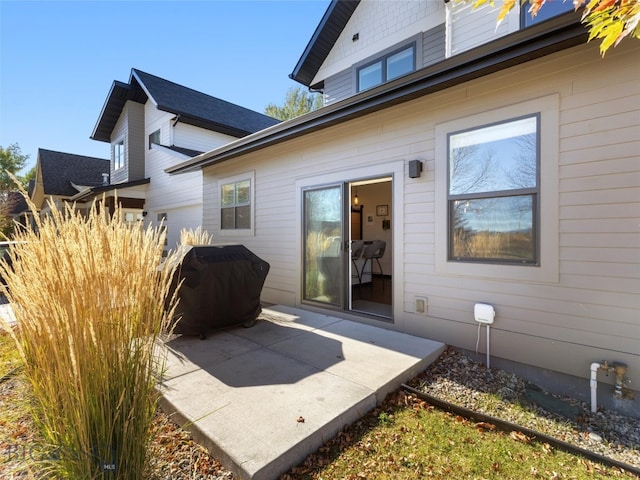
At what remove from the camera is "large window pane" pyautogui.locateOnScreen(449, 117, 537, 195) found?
3170 mm

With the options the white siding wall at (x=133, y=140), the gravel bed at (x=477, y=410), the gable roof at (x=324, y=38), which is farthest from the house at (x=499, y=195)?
the white siding wall at (x=133, y=140)

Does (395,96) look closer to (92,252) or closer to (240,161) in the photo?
(92,252)

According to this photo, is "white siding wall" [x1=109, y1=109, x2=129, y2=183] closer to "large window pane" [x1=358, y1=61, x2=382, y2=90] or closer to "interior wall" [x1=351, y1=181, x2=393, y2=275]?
"interior wall" [x1=351, y1=181, x2=393, y2=275]

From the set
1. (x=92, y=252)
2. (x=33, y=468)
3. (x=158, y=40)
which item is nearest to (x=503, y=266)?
(x=92, y=252)

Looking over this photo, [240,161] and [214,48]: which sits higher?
[214,48]

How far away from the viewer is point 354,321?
4.64 metres

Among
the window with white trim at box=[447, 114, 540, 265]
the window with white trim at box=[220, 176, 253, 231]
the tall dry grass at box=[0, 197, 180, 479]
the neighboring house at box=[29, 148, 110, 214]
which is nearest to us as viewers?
the tall dry grass at box=[0, 197, 180, 479]

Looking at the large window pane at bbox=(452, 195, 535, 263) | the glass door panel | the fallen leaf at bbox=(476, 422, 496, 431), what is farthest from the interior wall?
the fallen leaf at bbox=(476, 422, 496, 431)

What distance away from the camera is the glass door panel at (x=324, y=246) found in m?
4.91

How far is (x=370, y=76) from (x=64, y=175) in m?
15.9

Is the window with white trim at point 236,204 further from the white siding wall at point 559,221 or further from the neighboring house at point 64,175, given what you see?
the neighboring house at point 64,175

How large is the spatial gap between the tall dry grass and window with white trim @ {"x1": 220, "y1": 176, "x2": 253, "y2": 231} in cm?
505

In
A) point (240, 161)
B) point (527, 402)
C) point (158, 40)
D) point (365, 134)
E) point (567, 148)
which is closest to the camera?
point (527, 402)

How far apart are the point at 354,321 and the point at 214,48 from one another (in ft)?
33.4
